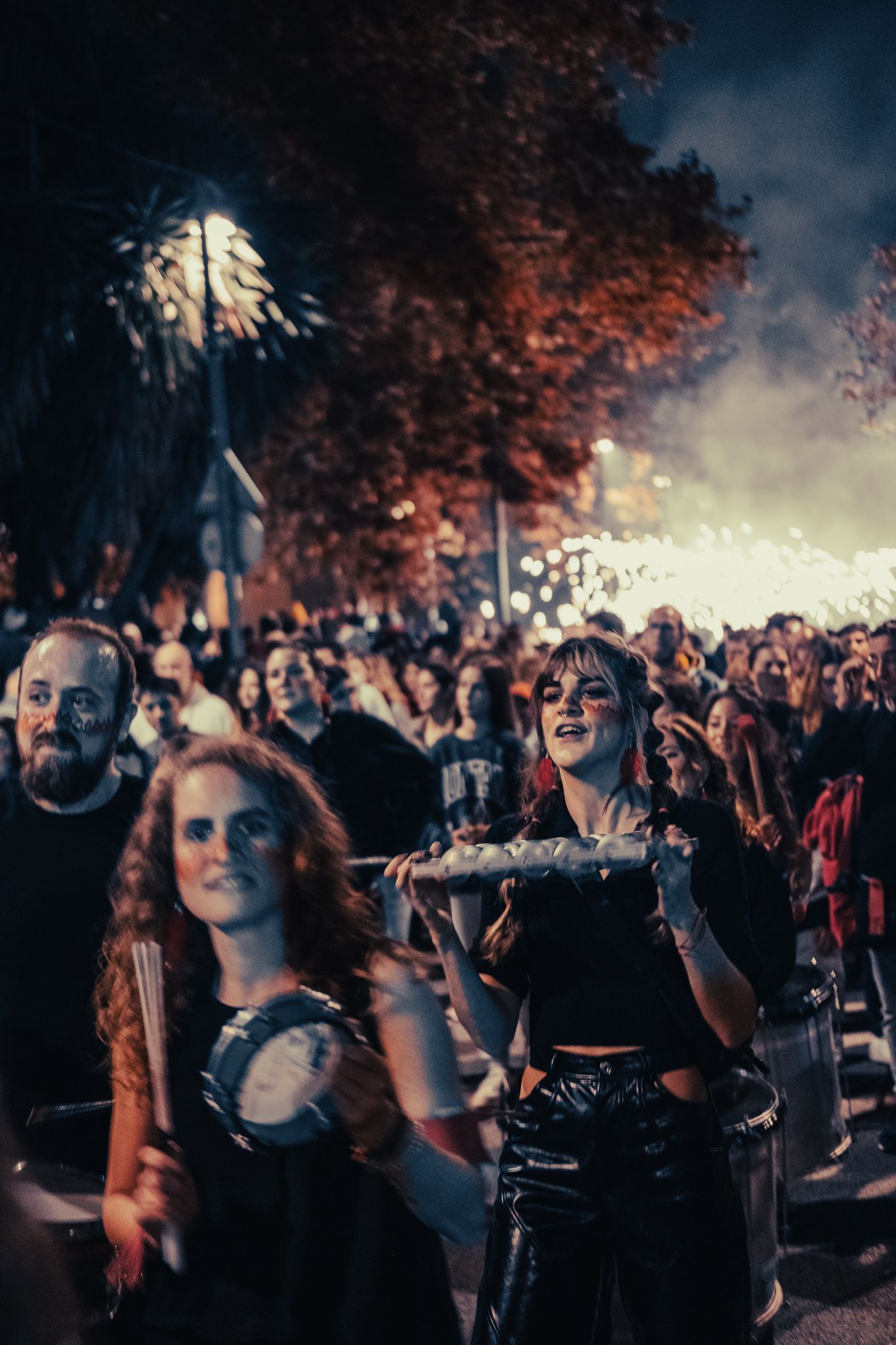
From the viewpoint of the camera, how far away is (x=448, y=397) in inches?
950

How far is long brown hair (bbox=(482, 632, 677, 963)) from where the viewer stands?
8.73 feet

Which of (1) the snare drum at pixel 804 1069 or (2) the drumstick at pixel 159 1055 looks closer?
(2) the drumstick at pixel 159 1055

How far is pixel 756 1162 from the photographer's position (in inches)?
126

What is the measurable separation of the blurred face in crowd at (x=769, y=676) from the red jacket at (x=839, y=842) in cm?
245

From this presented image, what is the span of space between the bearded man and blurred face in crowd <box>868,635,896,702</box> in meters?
3.79

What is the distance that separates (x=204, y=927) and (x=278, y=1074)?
296mm

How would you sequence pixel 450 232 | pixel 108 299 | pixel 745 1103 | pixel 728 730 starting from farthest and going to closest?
pixel 450 232, pixel 108 299, pixel 728 730, pixel 745 1103

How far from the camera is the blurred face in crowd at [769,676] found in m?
9.12

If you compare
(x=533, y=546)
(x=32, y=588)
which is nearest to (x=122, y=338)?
(x=32, y=588)

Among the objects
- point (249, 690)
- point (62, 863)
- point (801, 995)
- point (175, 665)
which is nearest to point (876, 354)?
point (249, 690)

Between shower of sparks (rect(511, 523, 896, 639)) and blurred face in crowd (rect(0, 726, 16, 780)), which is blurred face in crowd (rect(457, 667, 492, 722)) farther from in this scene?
shower of sparks (rect(511, 523, 896, 639))

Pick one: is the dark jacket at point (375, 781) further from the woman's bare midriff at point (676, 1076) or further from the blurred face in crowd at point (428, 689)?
the woman's bare midriff at point (676, 1076)

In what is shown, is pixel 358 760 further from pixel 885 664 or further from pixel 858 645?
Result: pixel 858 645

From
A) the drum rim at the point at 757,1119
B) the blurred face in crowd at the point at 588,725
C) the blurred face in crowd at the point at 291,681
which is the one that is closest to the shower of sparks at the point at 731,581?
the blurred face in crowd at the point at 291,681
